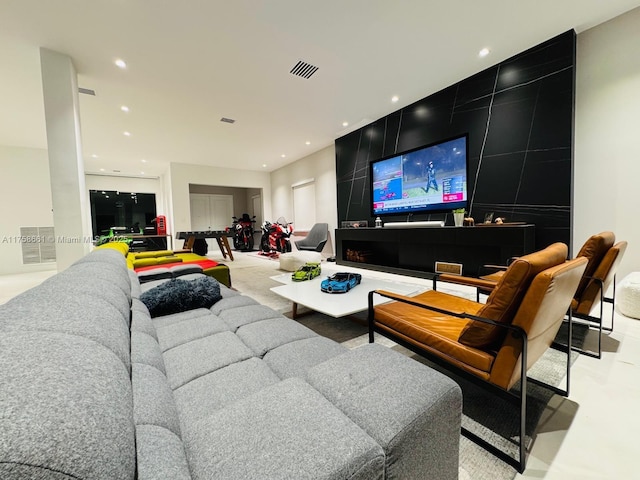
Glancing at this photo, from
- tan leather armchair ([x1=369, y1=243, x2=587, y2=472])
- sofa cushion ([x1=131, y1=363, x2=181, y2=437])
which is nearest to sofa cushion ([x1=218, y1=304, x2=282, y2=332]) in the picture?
→ sofa cushion ([x1=131, y1=363, x2=181, y2=437])

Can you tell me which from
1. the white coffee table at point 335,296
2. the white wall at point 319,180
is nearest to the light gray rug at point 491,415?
the white coffee table at point 335,296

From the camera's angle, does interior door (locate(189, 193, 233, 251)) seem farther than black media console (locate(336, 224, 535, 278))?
Yes

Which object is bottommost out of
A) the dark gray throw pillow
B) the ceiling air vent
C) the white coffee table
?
the white coffee table

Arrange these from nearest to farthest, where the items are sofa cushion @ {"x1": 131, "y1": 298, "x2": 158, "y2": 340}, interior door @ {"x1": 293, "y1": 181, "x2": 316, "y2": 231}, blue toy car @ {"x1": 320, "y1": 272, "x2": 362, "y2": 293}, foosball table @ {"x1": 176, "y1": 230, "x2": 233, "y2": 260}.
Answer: sofa cushion @ {"x1": 131, "y1": 298, "x2": 158, "y2": 340} → blue toy car @ {"x1": 320, "y1": 272, "x2": 362, "y2": 293} → foosball table @ {"x1": 176, "y1": 230, "x2": 233, "y2": 260} → interior door @ {"x1": 293, "y1": 181, "x2": 316, "y2": 231}

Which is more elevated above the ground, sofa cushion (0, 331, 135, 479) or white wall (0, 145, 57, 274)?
white wall (0, 145, 57, 274)

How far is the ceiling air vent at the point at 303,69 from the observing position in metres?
3.25

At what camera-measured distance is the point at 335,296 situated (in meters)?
2.18

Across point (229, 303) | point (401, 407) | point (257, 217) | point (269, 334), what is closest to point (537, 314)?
point (401, 407)

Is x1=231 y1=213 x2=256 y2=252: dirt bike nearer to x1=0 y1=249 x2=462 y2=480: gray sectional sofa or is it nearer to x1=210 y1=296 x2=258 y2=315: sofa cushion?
x1=210 y1=296 x2=258 y2=315: sofa cushion

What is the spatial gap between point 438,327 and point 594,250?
131cm

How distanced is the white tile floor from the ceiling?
3.11 m

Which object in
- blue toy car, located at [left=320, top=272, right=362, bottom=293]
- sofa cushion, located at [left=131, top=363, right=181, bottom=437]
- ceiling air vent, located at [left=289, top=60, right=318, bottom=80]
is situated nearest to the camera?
sofa cushion, located at [left=131, top=363, right=181, bottom=437]

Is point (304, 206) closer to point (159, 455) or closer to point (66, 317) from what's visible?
point (66, 317)

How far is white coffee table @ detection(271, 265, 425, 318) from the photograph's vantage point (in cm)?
187
